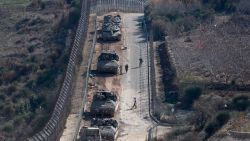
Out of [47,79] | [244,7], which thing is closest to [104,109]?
[47,79]

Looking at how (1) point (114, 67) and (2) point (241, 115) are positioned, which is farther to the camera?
(1) point (114, 67)

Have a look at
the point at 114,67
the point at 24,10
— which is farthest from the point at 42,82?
→ the point at 24,10

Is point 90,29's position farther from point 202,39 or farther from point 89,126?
point 89,126

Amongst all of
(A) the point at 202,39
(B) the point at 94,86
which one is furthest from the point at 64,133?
(A) the point at 202,39

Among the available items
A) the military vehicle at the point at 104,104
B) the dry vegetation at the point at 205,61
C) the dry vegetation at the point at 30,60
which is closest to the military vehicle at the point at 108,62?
the dry vegetation at the point at 30,60

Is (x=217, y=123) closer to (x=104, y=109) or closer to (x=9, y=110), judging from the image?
(x=104, y=109)

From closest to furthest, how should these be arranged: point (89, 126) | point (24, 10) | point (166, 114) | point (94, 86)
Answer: point (89, 126) → point (166, 114) → point (94, 86) → point (24, 10)

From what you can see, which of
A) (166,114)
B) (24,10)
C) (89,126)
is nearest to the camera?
(89,126)
